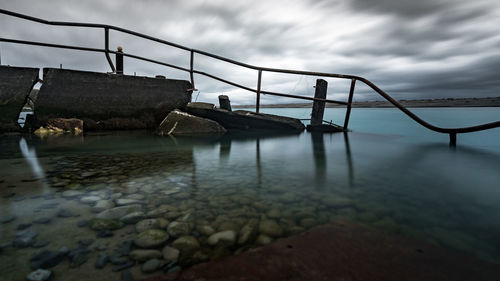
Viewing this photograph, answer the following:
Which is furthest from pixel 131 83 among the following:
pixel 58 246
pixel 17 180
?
pixel 58 246

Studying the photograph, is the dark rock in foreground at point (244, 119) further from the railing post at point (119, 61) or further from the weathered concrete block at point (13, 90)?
the weathered concrete block at point (13, 90)

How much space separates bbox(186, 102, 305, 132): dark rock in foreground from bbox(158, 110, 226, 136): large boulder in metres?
0.47

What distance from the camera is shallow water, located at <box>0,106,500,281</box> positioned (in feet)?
3.48

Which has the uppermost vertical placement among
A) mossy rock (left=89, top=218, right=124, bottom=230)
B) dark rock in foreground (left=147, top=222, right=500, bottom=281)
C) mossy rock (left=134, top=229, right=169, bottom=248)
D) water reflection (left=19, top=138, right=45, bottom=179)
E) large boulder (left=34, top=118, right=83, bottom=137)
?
large boulder (left=34, top=118, right=83, bottom=137)

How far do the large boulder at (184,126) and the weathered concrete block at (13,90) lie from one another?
2.98 metres

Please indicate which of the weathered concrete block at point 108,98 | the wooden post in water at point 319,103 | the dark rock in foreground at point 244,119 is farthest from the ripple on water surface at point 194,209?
the wooden post in water at point 319,103

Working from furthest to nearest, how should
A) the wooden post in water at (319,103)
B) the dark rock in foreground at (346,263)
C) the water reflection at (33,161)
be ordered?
the wooden post in water at (319,103) → the water reflection at (33,161) → the dark rock in foreground at (346,263)

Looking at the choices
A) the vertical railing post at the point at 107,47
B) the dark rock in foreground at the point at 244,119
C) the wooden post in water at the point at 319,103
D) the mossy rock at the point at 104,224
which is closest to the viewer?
the mossy rock at the point at 104,224

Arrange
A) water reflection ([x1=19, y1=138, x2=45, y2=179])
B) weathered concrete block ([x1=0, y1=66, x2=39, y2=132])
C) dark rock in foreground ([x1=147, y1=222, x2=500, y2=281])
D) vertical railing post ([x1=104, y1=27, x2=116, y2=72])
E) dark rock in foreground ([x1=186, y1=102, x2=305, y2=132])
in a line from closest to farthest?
dark rock in foreground ([x1=147, y1=222, x2=500, y2=281]), water reflection ([x1=19, y1=138, x2=45, y2=179]), weathered concrete block ([x1=0, y1=66, x2=39, y2=132]), vertical railing post ([x1=104, y1=27, x2=116, y2=72]), dark rock in foreground ([x1=186, y1=102, x2=305, y2=132])

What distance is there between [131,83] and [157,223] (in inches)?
230

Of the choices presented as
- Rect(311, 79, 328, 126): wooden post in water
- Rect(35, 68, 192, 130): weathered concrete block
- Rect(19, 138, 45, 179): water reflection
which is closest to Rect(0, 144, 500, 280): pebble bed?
Rect(19, 138, 45, 179): water reflection

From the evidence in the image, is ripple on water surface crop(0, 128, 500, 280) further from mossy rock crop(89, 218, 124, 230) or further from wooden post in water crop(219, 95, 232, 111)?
wooden post in water crop(219, 95, 232, 111)

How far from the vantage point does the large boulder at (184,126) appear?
581 cm

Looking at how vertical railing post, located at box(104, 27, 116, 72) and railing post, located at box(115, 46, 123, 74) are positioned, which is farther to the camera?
railing post, located at box(115, 46, 123, 74)
